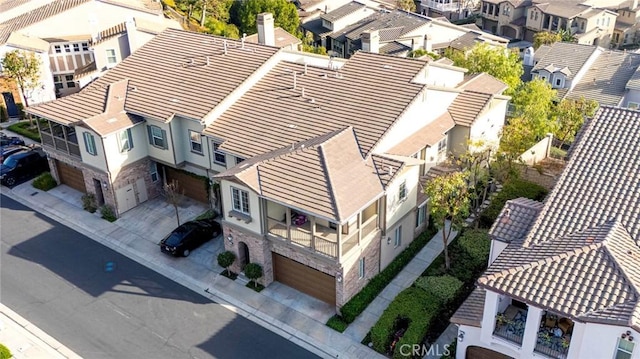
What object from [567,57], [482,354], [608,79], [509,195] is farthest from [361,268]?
[567,57]

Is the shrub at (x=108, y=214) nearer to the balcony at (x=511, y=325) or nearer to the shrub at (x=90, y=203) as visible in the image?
the shrub at (x=90, y=203)

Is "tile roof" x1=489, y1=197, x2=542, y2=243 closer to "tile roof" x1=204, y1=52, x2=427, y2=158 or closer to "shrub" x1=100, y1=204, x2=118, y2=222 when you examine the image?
"tile roof" x1=204, y1=52, x2=427, y2=158

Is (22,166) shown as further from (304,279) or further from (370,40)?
(370,40)

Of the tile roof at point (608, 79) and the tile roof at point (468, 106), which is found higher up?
the tile roof at point (468, 106)

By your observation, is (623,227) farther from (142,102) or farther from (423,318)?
(142,102)

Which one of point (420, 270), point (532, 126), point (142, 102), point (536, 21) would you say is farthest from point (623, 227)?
point (536, 21)

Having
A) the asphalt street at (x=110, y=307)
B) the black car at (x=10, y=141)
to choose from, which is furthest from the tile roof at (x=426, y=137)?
the black car at (x=10, y=141)
